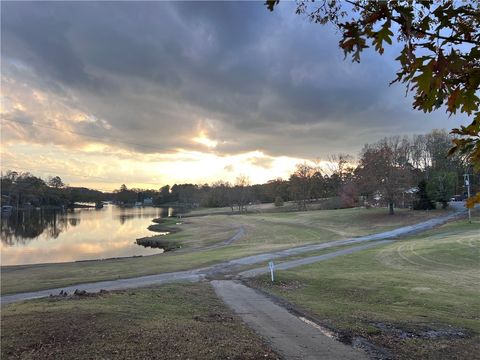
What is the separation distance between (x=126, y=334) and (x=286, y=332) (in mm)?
3398

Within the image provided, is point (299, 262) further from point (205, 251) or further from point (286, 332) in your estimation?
point (286, 332)

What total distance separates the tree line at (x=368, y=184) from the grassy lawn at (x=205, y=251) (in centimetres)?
384

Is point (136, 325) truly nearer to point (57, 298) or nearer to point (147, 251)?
point (57, 298)

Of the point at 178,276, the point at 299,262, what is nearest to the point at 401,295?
the point at 178,276

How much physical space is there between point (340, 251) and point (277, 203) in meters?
85.7

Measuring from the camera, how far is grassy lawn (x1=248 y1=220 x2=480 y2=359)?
8.41 m

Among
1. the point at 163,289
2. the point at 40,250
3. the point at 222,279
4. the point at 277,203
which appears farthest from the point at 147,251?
the point at 277,203

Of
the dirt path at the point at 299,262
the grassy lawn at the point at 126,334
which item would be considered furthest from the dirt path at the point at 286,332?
the dirt path at the point at 299,262

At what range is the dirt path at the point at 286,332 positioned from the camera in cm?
724

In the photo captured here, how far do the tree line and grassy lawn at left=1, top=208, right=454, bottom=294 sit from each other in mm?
3835

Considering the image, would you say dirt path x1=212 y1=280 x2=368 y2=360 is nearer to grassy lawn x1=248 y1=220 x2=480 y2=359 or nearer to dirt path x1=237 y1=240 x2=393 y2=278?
grassy lawn x1=248 y1=220 x2=480 y2=359

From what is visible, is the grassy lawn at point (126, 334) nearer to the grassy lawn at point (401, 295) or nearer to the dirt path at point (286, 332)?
the dirt path at point (286, 332)

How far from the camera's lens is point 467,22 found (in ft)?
12.9

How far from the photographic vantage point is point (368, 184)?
2159 inches
